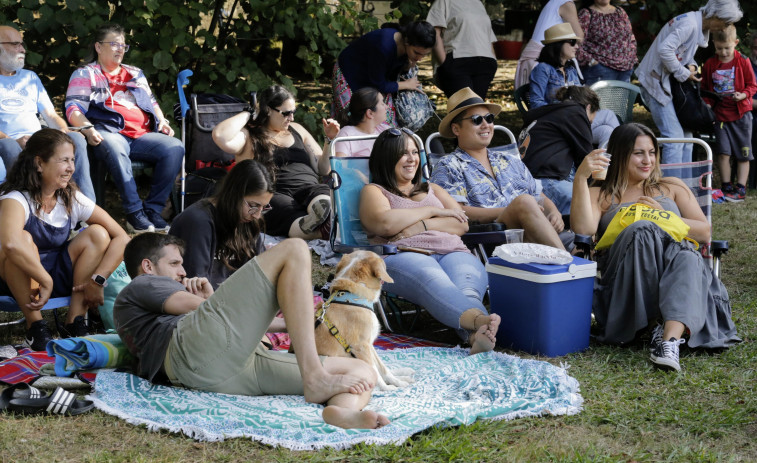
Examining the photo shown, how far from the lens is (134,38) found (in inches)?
311

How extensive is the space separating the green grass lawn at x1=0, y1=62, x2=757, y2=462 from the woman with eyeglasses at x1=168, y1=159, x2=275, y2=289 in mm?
996

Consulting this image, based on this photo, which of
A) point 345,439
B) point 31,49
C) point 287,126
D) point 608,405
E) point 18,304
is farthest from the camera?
point 31,49

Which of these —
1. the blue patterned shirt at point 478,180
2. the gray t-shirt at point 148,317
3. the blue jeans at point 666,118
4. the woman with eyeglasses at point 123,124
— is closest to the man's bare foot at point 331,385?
the gray t-shirt at point 148,317

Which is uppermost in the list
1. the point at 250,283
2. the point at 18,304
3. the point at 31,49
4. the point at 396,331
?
the point at 31,49

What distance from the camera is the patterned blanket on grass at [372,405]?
10.8ft

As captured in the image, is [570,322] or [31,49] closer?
[570,322]

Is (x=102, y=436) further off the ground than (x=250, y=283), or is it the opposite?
(x=250, y=283)

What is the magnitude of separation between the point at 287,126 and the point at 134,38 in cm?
218

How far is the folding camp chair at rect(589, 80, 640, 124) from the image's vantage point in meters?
8.41

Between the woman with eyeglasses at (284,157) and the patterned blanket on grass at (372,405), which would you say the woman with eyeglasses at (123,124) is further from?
the patterned blanket on grass at (372,405)

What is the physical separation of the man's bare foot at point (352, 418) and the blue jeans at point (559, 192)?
11.3ft

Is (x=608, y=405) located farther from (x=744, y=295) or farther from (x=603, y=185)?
(x=744, y=295)

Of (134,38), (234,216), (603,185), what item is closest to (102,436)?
(234,216)

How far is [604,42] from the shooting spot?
8844 millimetres
